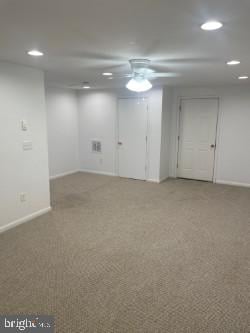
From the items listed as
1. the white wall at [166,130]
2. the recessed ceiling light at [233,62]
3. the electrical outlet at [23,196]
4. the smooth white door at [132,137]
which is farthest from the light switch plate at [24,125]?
the white wall at [166,130]

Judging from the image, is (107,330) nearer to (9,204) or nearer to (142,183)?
(9,204)

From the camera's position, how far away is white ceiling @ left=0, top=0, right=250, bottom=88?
155 cm

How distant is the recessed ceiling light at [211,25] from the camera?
1.79 m

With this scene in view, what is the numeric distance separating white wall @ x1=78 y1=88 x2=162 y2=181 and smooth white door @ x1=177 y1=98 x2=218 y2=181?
771 mm

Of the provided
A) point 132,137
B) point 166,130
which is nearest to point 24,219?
point 132,137

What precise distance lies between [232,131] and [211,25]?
4.17 metres

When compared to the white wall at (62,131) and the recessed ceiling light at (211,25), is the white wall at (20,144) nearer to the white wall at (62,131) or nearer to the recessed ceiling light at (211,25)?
the white wall at (62,131)

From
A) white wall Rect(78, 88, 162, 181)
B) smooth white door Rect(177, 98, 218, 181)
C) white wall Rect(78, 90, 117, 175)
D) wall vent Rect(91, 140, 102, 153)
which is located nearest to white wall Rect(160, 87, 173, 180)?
white wall Rect(78, 88, 162, 181)

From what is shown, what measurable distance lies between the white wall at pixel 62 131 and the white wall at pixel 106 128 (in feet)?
0.65

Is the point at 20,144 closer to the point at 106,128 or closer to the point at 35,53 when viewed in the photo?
the point at 35,53

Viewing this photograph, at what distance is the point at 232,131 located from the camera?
5598mm

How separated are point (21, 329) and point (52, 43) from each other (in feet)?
8.00

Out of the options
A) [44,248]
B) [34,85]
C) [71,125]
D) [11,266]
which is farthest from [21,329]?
[71,125]

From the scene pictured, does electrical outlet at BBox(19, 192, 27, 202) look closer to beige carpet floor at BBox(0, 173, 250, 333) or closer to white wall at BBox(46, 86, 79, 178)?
beige carpet floor at BBox(0, 173, 250, 333)
